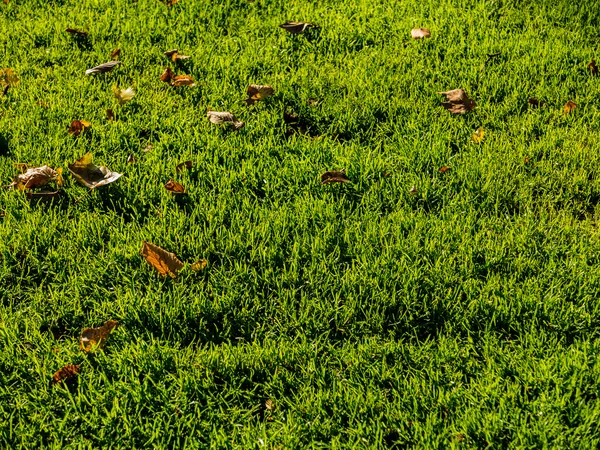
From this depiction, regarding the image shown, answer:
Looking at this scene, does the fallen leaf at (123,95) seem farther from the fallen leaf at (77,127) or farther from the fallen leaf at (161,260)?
the fallen leaf at (161,260)

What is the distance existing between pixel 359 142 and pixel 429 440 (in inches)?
66.8

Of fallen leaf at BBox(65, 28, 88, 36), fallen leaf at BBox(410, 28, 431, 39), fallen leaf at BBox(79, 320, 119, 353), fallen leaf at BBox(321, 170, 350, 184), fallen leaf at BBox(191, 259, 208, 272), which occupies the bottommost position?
fallen leaf at BBox(79, 320, 119, 353)

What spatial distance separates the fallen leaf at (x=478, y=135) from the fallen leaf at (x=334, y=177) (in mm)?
696

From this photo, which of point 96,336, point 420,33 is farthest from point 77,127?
point 420,33

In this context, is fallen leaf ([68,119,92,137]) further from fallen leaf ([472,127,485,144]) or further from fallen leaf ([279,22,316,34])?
fallen leaf ([472,127,485,144])

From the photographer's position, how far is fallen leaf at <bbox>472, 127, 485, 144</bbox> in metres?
3.19

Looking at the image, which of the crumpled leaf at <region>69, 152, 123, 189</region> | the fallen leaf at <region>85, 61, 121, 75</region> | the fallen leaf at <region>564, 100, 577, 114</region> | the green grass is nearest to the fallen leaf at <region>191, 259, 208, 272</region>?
the green grass

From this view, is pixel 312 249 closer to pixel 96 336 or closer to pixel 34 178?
pixel 96 336

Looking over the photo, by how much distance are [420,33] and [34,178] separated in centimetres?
246

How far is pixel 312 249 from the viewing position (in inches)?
100

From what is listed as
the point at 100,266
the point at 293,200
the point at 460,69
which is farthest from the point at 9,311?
the point at 460,69

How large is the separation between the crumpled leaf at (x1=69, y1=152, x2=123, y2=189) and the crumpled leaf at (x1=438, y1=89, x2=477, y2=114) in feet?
5.44

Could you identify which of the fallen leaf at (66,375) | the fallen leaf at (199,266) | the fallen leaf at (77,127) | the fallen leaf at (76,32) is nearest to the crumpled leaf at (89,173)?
the fallen leaf at (77,127)

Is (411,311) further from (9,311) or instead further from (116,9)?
(116,9)
